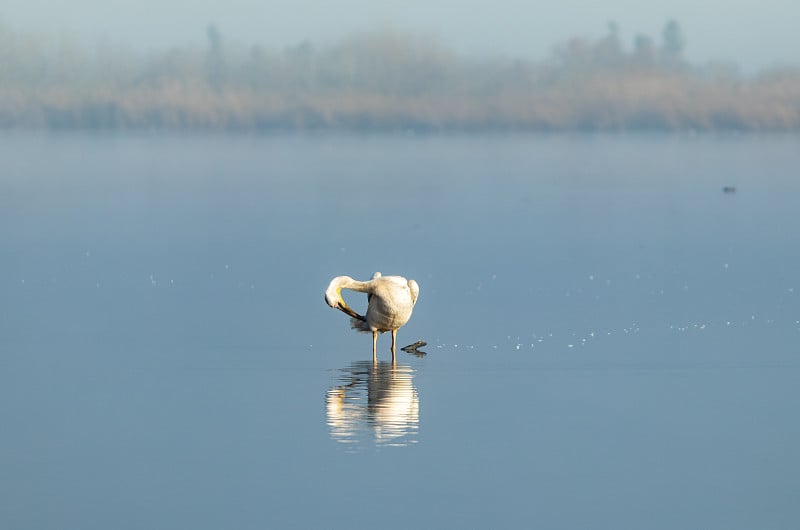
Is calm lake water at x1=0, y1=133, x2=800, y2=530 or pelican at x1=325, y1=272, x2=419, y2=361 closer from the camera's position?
calm lake water at x1=0, y1=133, x2=800, y2=530

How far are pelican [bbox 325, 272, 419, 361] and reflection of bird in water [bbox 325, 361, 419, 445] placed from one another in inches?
41.1

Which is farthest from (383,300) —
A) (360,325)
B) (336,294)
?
(360,325)

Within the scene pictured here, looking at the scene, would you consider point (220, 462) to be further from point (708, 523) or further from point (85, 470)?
point (708, 523)

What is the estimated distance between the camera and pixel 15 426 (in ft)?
109

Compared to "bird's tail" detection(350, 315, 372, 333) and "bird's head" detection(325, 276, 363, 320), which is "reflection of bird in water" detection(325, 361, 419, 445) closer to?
"bird's tail" detection(350, 315, 372, 333)

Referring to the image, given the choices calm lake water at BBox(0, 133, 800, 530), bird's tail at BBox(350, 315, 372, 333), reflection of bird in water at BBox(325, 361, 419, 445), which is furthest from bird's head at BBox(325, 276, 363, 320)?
reflection of bird in water at BBox(325, 361, 419, 445)

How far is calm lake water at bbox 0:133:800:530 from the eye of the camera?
2811 centimetres

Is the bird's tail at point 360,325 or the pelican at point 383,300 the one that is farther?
the bird's tail at point 360,325

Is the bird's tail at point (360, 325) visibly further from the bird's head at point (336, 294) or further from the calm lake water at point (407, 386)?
the calm lake water at point (407, 386)

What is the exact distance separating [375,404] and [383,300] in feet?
16.6

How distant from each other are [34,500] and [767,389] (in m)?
15.4

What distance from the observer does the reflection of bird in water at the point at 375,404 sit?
31.9 m

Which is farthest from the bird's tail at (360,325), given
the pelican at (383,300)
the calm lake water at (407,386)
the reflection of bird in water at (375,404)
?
the reflection of bird in water at (375,404)

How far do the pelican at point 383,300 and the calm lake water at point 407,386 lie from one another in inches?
32.9
